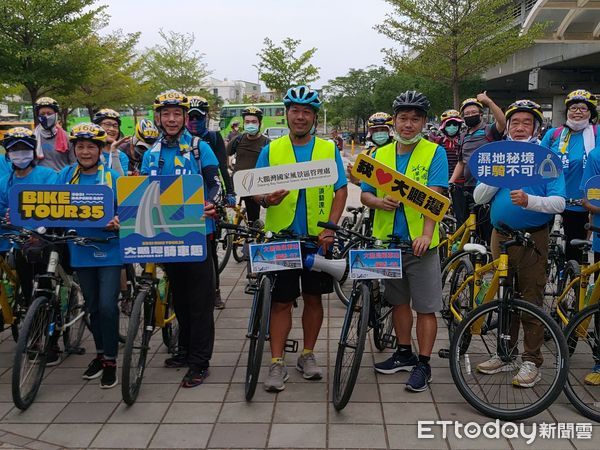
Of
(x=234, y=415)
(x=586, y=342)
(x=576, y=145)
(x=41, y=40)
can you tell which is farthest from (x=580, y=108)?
(x=41, y=40)

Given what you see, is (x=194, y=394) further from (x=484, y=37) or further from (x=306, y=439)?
(x=484, y=37)

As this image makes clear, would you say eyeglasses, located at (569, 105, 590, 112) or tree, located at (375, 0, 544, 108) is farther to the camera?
tree, located at (375, 0, 544, 108)

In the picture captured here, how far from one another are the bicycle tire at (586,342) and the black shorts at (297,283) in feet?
5.43

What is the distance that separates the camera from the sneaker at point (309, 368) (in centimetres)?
427

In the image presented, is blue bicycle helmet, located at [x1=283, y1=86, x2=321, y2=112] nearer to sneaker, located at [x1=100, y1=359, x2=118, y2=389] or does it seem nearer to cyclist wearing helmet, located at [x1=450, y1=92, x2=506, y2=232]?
sneaker, located at [x1=100, y1=359, x2=118, y2=389]

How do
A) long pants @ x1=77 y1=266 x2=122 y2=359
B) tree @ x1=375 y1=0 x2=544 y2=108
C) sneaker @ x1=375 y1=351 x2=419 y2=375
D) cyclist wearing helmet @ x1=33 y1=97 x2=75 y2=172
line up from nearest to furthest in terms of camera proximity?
long pants @ x1=77 y1=266 x2=122 y2=359 → sneaker @ x1=375 y1=351 x2=419 y2=375 → cyclist wearing helmet @ x1=33 y1=97 x2=75 y2=172 → tree @ x1=375 y1=0 x2=544 y2=108

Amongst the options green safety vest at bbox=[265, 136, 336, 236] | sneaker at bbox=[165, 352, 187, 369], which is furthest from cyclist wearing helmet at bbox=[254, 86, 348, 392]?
sneaker at bbox=[165, 352, 187, 369]

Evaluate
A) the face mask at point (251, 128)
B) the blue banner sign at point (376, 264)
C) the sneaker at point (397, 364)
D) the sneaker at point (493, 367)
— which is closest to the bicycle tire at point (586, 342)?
the sneaker at point (493, 367)

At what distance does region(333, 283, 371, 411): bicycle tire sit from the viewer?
12.0ft

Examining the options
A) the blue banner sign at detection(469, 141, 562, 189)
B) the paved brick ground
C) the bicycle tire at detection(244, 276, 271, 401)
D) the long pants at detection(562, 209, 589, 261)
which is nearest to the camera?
the paved brick ground

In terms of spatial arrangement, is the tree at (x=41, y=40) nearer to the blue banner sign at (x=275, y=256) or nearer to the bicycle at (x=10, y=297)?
the bicycle at (x=10, y=297)

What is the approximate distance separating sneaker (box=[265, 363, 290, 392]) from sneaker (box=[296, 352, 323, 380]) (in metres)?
0.18

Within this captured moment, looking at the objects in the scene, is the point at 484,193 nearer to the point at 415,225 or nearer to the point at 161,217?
the point at 415,225

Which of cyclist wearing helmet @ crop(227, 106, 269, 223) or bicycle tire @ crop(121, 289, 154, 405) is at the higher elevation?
cyclist wearing helmet @ crop(227, 106, 269, 223)
